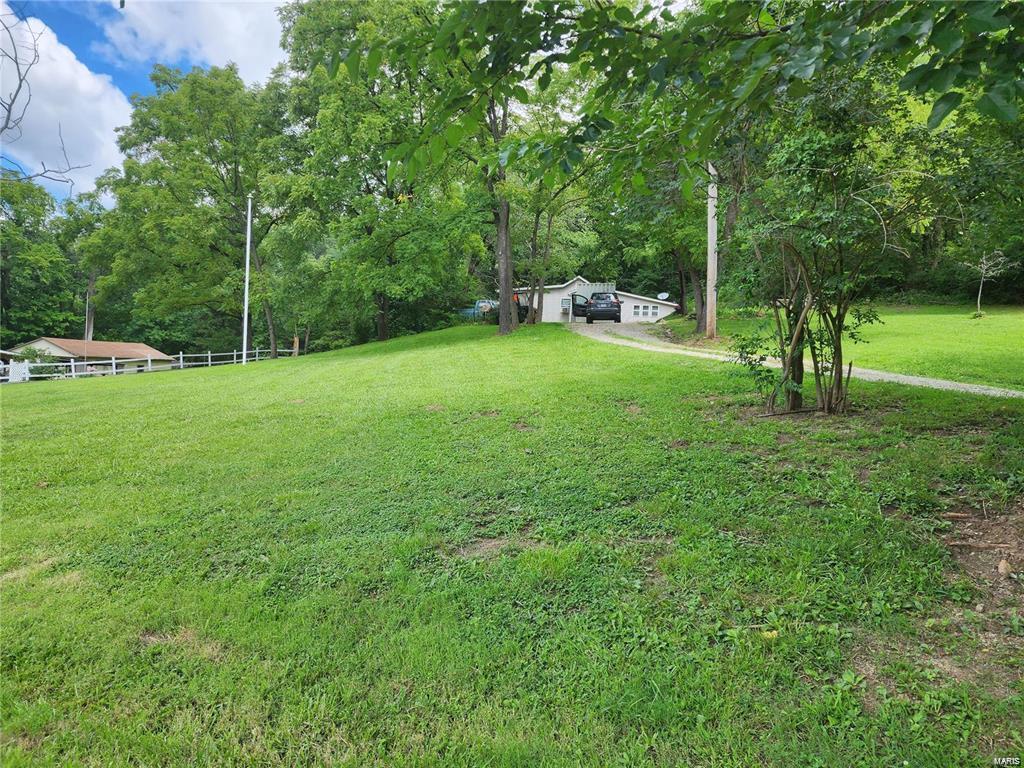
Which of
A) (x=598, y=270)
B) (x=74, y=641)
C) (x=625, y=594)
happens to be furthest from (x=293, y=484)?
(x=598, y=270)

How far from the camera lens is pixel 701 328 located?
1695 cm

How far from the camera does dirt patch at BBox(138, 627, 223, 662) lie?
2.09 metres

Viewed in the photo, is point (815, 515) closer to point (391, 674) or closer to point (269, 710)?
point (391, 674)

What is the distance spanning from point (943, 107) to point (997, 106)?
0.16 m

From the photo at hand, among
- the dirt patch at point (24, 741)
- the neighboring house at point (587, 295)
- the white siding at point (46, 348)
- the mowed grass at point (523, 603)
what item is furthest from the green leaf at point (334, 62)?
the white siding at point (46, 348)

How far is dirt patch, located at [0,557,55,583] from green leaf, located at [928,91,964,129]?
4.63 meters

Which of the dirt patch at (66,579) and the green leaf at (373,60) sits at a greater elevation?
the green leaf at (373,60)

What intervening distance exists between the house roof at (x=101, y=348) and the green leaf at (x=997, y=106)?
1645 inches

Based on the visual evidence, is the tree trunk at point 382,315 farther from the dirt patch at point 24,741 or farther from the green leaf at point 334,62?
the dirt patch at point 24,741

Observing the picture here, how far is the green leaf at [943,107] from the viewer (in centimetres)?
158

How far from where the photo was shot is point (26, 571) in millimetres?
2791

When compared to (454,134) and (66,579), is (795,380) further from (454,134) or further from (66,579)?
(66,579)

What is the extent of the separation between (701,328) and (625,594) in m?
16.0

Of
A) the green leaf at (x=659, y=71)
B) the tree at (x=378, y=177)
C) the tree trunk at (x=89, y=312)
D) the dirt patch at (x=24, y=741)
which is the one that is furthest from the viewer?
the tree trunk at (x=89, y=312)
